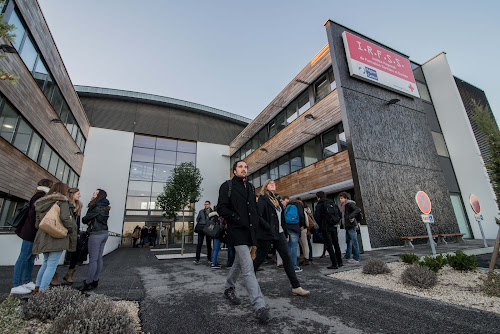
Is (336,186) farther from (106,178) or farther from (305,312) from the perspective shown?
(106,178)

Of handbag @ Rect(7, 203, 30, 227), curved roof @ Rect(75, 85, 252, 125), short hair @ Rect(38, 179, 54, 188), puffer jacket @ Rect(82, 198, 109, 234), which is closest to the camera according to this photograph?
handbag @ Rect(7, 203, 30, 227)

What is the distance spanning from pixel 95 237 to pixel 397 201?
11764mm

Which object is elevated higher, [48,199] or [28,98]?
[28,98]

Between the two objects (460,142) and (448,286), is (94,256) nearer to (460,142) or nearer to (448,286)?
(448,286)

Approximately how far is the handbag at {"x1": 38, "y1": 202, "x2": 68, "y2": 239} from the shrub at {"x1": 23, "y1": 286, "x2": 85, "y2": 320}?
2.83 ft

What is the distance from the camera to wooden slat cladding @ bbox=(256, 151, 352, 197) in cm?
1109

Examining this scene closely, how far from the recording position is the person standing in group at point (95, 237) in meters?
3.81

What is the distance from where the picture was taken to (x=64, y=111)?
1370 centimetres

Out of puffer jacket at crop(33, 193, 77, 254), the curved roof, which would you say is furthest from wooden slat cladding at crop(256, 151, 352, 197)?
the curved roof

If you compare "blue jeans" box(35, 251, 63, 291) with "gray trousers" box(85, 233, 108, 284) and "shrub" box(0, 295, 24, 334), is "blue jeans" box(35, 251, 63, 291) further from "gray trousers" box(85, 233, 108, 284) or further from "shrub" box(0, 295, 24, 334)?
"shrub" box(0, 295, 24, 334)

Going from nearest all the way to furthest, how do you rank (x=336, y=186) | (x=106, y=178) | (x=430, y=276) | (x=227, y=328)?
(x=227, y=328) < (x=430, y=276) < (x=336, y=186) < (x=106, y=178)

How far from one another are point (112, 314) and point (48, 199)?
2.33 metres

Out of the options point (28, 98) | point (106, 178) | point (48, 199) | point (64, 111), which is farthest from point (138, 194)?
point (48, 199)

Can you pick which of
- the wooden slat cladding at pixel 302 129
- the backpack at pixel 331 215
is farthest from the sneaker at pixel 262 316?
the wooden slat cladding at pixel 302 129
